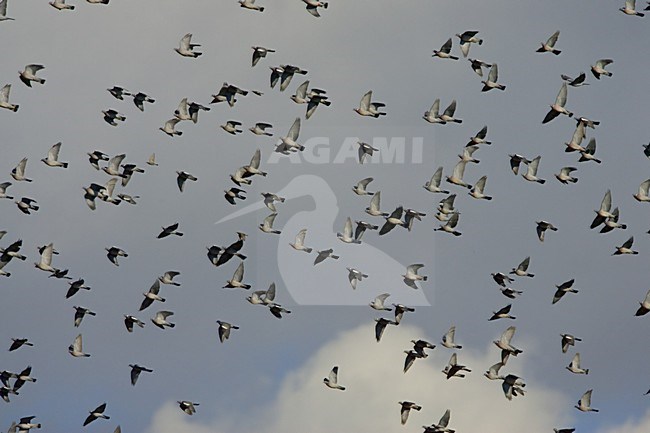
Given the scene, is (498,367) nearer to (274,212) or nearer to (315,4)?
(274,212)

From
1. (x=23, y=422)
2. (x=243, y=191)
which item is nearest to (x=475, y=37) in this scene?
(x=243, y=191)

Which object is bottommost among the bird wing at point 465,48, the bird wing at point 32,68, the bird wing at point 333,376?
the bird wing at point 333,376

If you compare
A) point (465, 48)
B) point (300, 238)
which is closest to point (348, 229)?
point (300, 238)

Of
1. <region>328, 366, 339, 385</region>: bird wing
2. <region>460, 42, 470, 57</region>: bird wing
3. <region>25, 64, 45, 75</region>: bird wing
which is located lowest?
<region>328, 366, 339, 385</region>: bird wing

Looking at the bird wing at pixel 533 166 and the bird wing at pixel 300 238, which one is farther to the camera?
the bird wing at pixel 300 238

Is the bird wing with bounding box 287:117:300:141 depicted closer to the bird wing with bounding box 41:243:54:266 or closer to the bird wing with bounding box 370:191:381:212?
the bird wing with bounding box 370:191:381:212

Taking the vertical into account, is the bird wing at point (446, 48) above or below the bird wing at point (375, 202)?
above

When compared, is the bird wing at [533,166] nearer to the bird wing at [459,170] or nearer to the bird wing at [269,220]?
the bird wing at [459,170]

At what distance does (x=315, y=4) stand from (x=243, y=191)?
9809mm

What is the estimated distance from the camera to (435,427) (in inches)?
3406

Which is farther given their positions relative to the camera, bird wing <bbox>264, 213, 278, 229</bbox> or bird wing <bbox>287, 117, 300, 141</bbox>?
bird wing <bbox>264, 213, 278, 229</bbox>

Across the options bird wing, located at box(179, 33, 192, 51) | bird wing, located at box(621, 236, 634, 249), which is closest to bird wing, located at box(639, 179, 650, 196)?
bird wing, located at box(621, 236, 634, 249)

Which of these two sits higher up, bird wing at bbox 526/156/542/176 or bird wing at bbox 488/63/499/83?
bird wing at bbox 488/63/499/83

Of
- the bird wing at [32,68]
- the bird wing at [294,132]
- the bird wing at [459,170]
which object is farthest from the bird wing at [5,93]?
the bird wing at [459,170]
